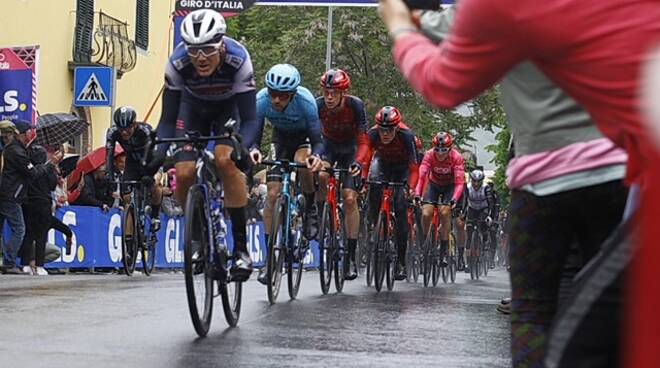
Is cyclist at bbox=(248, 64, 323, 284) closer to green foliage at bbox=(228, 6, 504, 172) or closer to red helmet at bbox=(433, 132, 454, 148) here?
red helmet at bbox=(433, 132, 454, 148)

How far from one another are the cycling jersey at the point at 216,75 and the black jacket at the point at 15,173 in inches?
334

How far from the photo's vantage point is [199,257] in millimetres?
8383

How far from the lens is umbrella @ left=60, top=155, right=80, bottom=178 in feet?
65.4

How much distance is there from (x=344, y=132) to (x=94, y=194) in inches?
289

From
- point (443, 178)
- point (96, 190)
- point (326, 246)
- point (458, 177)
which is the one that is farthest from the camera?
point (443, 178)

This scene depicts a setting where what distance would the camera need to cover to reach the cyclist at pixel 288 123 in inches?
464

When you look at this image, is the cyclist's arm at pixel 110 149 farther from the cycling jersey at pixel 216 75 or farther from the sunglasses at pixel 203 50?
the sunglasses at pixel 203 50

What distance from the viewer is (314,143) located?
11.9 m

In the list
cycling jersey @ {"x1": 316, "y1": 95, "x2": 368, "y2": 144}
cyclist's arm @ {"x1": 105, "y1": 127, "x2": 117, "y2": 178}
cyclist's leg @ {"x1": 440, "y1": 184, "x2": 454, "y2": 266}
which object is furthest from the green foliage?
cycling jersey @ {"x1": 316, "y1": 95, "x2": 368, "y2": 144}

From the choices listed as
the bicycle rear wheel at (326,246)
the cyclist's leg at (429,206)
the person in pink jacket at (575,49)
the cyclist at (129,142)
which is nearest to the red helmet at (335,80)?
the bicycle rear wheel at (326,246)

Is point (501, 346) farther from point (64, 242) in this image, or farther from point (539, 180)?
point (64, 242)

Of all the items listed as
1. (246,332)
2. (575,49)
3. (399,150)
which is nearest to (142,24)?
(399,150)

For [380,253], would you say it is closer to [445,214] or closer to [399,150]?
[399,150]

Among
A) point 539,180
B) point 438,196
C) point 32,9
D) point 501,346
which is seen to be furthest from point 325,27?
point 539,180
